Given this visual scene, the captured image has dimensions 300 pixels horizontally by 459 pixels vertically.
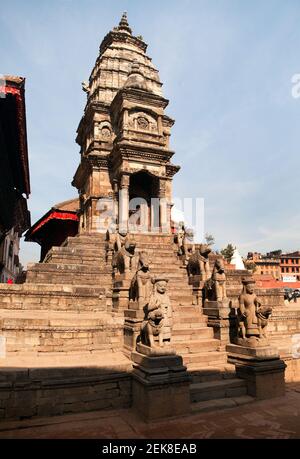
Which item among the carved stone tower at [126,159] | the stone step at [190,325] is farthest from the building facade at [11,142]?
the stone step at [190,325]

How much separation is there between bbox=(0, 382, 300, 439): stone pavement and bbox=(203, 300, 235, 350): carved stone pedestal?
240 centimetres

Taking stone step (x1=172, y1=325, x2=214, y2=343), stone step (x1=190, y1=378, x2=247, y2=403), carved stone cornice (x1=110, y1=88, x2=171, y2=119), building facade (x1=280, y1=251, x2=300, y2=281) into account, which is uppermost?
carved stone cornice (x1=110, y1=88, x2=171, y2=119)

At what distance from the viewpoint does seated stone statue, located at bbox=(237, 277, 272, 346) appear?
25.9 ft

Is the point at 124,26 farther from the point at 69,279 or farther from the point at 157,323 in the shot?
the point at 157,323

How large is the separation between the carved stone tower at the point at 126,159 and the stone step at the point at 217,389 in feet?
37.7

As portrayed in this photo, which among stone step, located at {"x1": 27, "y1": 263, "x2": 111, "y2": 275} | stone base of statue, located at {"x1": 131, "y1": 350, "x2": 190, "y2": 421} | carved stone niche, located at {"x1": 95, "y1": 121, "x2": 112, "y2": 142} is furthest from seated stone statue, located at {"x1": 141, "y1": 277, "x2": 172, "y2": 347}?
carved stone niche, located at {"x1": 95, "y1": 121, "x2": 112, "y2": 142}

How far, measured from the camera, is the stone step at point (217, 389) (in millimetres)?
6731

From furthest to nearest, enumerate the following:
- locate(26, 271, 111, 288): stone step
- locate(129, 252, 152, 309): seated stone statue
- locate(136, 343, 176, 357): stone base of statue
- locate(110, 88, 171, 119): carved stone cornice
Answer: locate(110, 88, 171, 119): carved stone cornice, locate(26, 271, 111, 288): stone step, locate(129, 252, 152, 309): seated stone statue, locate(136, 343, 176, 357): stone base of statue

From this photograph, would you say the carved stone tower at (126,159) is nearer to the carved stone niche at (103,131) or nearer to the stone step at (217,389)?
the carved stone niche at (103,131)

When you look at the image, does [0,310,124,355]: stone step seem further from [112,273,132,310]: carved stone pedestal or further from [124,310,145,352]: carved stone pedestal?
[112,273,132,310]: carved stone pedestal

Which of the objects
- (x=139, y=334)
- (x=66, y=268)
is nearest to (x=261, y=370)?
(x=139, y=334)

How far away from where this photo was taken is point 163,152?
1912 cm

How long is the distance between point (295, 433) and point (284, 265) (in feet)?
261
